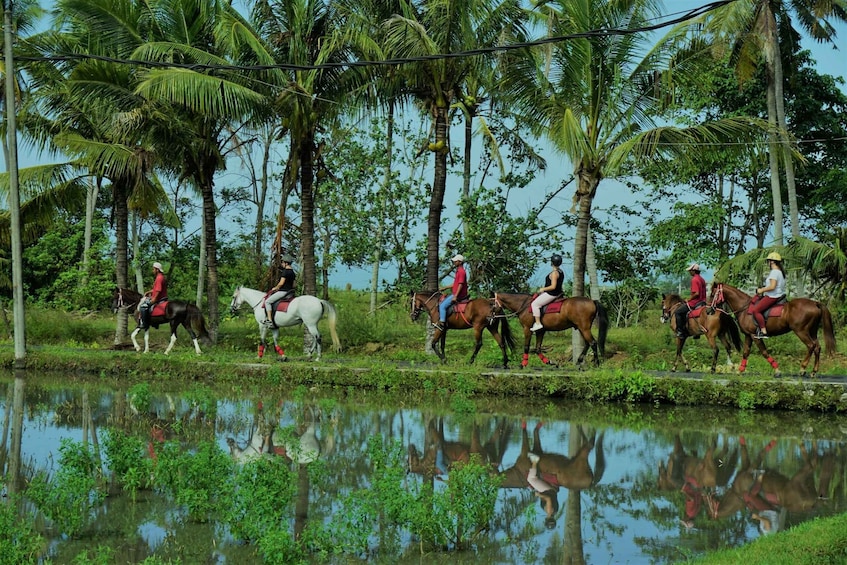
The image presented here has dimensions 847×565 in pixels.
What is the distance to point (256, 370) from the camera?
63.6 ft

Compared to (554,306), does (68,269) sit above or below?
above

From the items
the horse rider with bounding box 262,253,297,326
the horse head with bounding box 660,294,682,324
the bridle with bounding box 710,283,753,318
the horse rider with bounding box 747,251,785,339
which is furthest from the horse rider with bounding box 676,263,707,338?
the horse rider with bounding box 262,253,297,326

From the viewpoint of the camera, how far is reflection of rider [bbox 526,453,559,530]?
8079 mm

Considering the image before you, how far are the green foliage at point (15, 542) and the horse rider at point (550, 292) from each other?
12.9 m

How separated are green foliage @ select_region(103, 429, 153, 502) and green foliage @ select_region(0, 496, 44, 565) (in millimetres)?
1675

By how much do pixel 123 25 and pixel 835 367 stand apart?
62.0 feet

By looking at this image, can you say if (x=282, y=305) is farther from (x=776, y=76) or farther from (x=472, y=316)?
(x=776, y=76)

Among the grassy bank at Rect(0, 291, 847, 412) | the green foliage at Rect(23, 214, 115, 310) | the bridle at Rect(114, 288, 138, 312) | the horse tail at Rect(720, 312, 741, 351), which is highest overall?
the green foliage at Rect(23, 214, 115, 310)

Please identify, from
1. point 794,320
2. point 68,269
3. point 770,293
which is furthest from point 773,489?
point 68,269

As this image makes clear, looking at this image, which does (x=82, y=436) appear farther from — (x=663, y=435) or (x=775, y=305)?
(x=775, y=305)

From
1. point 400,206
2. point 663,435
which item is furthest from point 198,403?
point 400,206

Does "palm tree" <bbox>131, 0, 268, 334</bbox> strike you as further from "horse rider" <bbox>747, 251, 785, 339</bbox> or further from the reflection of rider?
the reflection of rider

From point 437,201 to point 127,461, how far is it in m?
14.9

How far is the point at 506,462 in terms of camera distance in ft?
34.7
